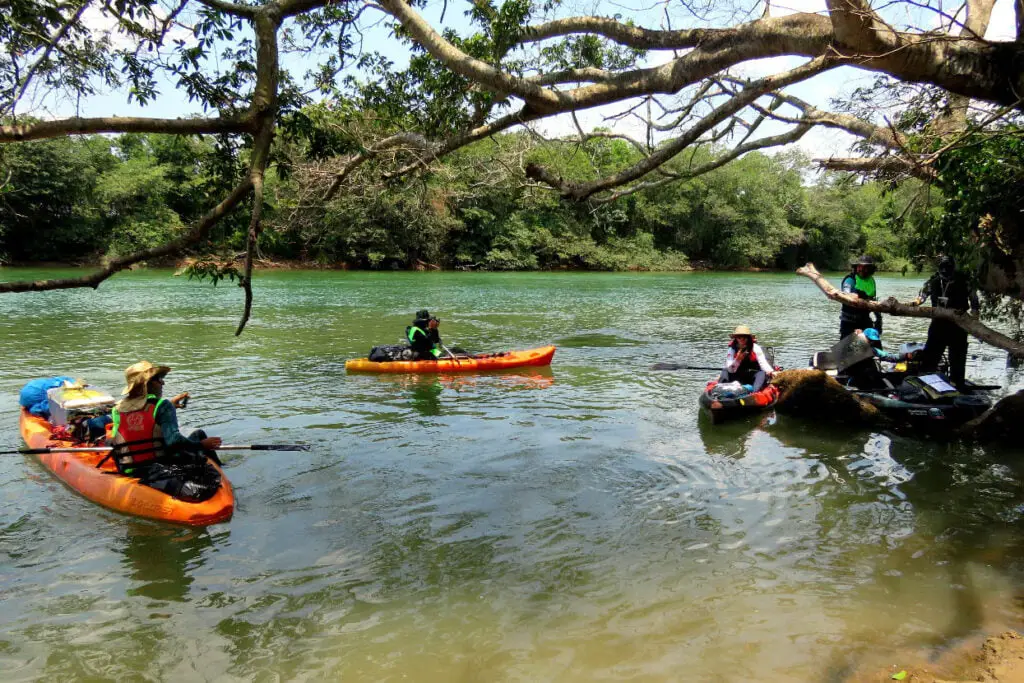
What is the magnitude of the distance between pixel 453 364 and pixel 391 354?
1.17 metres

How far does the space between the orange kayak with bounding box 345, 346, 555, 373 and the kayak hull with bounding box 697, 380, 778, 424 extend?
173 inches

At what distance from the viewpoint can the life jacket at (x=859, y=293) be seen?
913 cm

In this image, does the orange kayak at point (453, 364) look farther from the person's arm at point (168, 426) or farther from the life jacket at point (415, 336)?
the person's arm at point (168, 426)

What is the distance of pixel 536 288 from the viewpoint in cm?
3262

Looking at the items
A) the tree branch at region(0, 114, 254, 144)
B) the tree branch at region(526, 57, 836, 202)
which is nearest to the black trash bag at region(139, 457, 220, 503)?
the tree branch at region(0, 114, 254, 144)

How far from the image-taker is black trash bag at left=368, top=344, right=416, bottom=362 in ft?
40.6

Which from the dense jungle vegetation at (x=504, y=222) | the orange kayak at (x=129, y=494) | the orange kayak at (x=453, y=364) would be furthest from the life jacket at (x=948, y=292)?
the dense jungle vegetation at (x=504, y=222)

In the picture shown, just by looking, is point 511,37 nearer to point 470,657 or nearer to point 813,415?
point 470,657

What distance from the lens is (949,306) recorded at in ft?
26.6

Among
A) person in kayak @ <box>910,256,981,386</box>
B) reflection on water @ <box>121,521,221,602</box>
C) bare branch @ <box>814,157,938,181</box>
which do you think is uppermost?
bare branch @ <box>814,157,938,181</box>

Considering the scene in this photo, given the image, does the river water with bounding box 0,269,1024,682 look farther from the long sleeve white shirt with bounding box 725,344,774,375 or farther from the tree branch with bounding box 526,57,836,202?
the tree branch with bounding box 526,57,836,202

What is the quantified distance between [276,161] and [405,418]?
5.36m

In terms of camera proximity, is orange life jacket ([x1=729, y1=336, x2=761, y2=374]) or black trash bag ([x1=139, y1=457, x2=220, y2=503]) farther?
orange life jacket ([x1=729, y1=336, x2=761, y2=374])

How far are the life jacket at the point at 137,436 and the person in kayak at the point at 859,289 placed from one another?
7842mm
